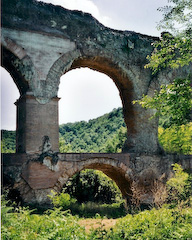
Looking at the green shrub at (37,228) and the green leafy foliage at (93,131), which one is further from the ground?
the green leafy foliage at (93,131)

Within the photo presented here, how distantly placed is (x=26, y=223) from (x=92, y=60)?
6.54m

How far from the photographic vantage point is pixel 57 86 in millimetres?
9375

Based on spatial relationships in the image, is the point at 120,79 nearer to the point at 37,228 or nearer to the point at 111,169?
the point at 111,169

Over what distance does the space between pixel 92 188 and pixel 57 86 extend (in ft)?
24.1

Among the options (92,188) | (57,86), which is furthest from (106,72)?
(92,188)

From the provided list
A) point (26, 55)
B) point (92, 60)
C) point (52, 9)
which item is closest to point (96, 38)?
point (92, 60)

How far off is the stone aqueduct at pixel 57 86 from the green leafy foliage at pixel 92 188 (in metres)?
4.44

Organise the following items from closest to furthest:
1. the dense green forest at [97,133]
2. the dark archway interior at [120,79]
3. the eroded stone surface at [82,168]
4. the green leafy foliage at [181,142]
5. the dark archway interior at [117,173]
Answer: the eroded stone surface at [82,168]
the dark archway interior at [117,173]
the dark archway interior at [120,79]
the green leafy foliage at [181,142]
the dense green forest at [97,133]

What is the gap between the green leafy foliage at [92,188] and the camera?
48.5 ft

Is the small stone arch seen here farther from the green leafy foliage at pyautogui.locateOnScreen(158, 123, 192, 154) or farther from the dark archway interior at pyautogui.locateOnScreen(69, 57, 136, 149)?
the green leafy foliage at pyautogui.locateOnScreen(158, 123, 192, 154)

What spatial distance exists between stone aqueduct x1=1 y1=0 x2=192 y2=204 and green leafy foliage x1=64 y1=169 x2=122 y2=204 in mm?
4442

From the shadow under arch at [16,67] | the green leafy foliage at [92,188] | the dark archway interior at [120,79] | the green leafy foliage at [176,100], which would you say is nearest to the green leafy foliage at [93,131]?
the green leafy foliage at [92,188]

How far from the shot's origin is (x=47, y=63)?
923cm

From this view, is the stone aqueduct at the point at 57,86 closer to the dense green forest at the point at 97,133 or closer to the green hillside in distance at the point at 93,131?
the dense green forest at the point at 97,133
